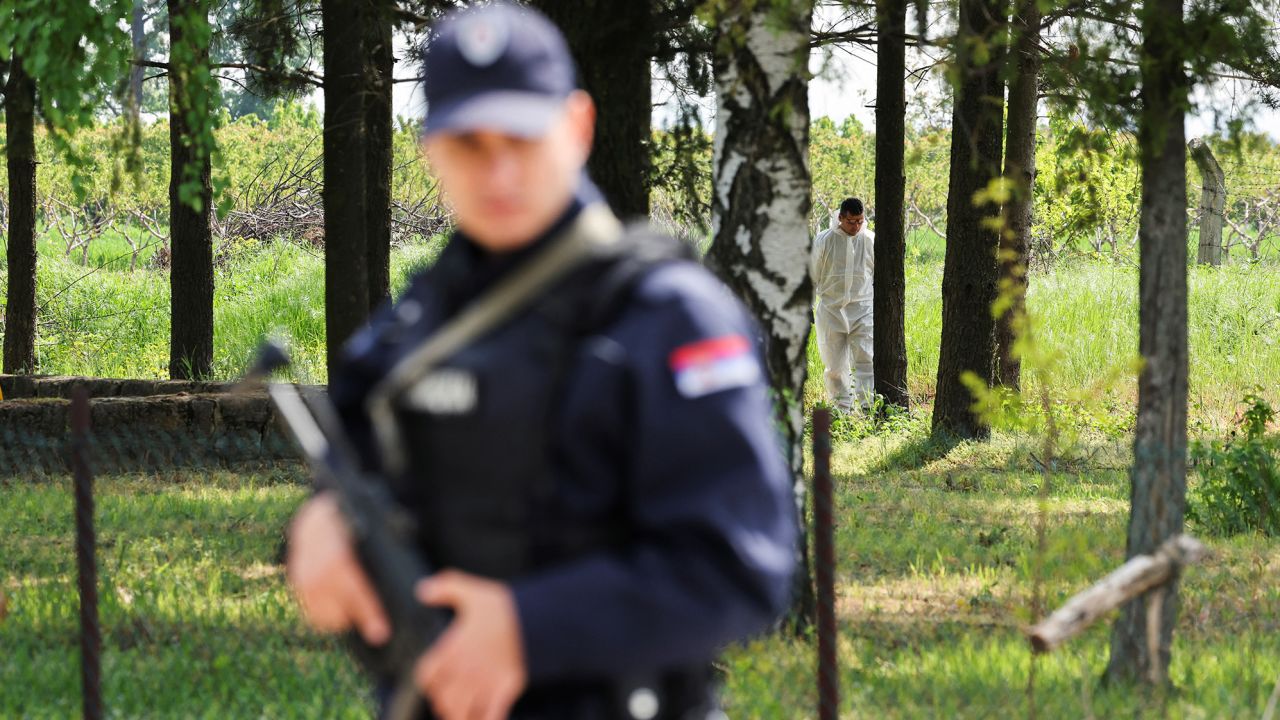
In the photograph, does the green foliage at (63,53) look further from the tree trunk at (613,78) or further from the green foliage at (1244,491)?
the green foliage at (1244,491)

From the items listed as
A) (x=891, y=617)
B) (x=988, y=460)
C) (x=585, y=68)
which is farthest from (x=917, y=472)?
(x=585, y=68)

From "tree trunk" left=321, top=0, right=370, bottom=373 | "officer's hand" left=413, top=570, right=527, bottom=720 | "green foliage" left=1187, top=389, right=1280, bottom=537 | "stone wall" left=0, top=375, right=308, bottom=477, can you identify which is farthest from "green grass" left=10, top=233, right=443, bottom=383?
"officer's hand" left=413, top=570, right=527, bottom=720

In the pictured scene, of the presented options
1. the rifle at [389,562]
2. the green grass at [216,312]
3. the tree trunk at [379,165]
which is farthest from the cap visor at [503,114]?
the green grass at [216,312]

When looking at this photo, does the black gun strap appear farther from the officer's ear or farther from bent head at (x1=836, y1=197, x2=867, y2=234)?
bent head at (x1=836, y1=197, x2=867, y2=234)

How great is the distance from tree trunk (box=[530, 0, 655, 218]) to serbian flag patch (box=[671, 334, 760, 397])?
5.28 m

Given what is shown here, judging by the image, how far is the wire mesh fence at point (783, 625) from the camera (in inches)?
203

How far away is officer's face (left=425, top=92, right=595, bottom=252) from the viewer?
1607 mm

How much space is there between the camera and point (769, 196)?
5887 mm

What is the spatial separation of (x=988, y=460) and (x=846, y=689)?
7.02m

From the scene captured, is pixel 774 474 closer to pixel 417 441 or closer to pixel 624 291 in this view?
pixel 624 291

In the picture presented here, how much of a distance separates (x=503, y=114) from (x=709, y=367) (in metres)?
0.36

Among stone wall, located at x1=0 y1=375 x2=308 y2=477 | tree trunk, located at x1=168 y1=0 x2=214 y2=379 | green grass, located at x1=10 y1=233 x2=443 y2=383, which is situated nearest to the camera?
stone wall, located at x1=0 y1=375 x2=308 y2=477

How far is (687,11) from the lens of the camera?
24.6 feet

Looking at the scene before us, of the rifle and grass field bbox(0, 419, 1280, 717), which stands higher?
the rifle
